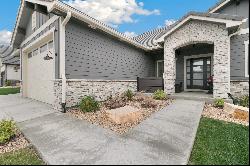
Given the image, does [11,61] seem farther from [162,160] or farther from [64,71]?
[162,160]

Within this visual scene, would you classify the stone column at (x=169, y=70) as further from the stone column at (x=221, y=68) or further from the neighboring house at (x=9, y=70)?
the neighboring house at (x=9, y=70)

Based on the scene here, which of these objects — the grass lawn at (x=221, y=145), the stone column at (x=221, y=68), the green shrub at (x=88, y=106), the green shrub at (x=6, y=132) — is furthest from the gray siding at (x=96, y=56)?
the grass lawn at (x=221, y=145)

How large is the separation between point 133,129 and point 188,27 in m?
6.90

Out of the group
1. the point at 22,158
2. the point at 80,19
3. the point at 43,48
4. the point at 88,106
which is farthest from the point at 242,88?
the point at 43,48

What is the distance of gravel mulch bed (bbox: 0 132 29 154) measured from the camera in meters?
4.48

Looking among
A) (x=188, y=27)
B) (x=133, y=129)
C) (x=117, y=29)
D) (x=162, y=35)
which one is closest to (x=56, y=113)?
(x=133, y=129)

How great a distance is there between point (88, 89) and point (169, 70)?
15.5ft

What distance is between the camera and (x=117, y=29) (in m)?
10.6

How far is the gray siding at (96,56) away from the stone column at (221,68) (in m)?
5.42

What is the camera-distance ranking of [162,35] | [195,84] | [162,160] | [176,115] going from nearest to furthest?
[162,160] → [176,115] → [162,35] → [195,84]

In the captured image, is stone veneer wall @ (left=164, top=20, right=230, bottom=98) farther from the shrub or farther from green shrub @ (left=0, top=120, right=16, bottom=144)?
green shrub @ (left=0, top=120, right=16, bottom=144)

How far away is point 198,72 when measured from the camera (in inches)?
493

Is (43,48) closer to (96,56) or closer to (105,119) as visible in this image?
(96,56)

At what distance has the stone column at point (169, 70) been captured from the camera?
10312mm
